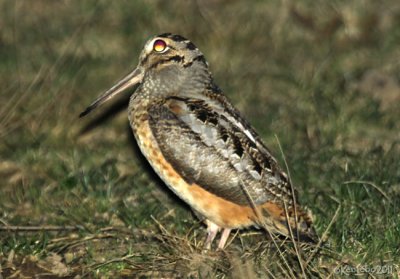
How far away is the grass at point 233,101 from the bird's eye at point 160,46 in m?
1.37

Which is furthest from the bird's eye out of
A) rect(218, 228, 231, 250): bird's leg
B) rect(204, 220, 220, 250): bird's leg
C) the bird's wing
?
rect(218, 228, 231, 250): bird's leg

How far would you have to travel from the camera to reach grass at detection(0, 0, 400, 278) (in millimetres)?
7426

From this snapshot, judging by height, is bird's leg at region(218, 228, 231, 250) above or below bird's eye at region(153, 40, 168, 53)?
below

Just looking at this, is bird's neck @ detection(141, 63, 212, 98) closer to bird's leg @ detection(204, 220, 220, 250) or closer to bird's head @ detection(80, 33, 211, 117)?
bird's head @ detection(80, 33, 211, 117)

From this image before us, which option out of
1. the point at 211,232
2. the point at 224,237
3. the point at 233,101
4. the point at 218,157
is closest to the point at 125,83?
the point at 218,157

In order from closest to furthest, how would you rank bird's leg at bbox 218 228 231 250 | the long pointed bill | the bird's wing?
the bird's wing → bird's leg at bbox 218 228 231 250 → the long pointed bill

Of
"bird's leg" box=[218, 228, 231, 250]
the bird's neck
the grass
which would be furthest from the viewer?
the bird's neck

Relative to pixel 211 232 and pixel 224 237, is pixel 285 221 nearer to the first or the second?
pixel 224 237

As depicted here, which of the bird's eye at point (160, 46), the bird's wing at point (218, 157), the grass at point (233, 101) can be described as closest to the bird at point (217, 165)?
the bird's wing at point (218, 157)

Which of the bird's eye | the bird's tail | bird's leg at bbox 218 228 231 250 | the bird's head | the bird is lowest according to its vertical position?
bird's leg at bbox 218 228 231 250

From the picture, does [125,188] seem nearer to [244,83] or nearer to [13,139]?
[13,139]

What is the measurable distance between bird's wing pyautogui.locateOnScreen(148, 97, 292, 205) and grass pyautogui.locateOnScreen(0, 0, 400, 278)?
423 millimetres

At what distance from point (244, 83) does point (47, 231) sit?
3954mm

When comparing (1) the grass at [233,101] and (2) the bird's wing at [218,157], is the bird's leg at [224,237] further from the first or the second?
(2) the bird's wing at [218,157]
